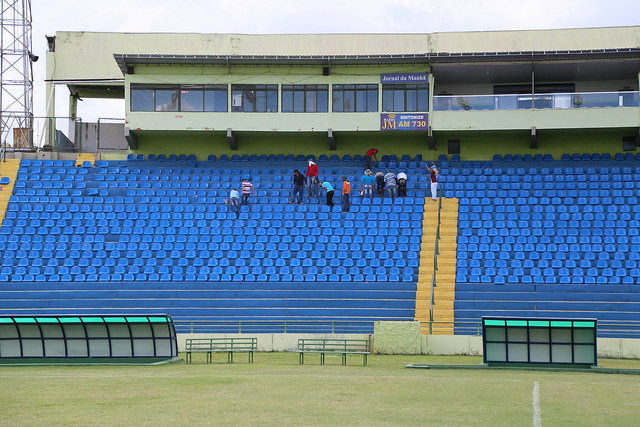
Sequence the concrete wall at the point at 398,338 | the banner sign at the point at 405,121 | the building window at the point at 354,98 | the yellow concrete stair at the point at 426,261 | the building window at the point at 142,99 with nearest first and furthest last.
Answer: the concrete wall at the point at 398,338 → the yellow concrete stair at the point at 426,261 → the banner sign at the point at 405,121 → the building window at the point at 354,98 → the building window at the point at 142,99

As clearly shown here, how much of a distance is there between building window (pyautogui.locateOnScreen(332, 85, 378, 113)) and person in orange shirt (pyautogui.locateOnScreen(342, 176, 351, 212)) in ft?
16.8

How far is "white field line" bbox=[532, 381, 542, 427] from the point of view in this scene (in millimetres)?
11352

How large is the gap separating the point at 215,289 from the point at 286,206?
592 centimetres

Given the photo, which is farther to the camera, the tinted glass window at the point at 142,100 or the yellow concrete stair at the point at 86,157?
the yellow concrete stair at the point at 86,157

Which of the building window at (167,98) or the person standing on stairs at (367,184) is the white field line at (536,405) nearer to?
the person standing on stairs at (367,184)

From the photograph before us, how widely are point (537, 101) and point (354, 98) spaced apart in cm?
780

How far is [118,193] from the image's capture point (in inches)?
1430

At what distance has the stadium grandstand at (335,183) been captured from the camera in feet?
97.4

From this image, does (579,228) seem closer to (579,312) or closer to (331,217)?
(579,312)

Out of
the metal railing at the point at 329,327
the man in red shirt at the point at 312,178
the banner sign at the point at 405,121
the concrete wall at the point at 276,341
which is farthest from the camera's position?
the banner sign at the point at 405,121

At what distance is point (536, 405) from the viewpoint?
1302cm

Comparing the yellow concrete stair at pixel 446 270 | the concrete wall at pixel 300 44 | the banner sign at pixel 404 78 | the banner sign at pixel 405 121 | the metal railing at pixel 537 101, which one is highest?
the concrete wall at pixel 300 44

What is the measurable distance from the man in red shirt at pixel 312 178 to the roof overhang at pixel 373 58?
5.30 m

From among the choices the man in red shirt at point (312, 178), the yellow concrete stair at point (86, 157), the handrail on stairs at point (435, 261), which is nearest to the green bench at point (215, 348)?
the handrail on stairs at point (435, 261)
